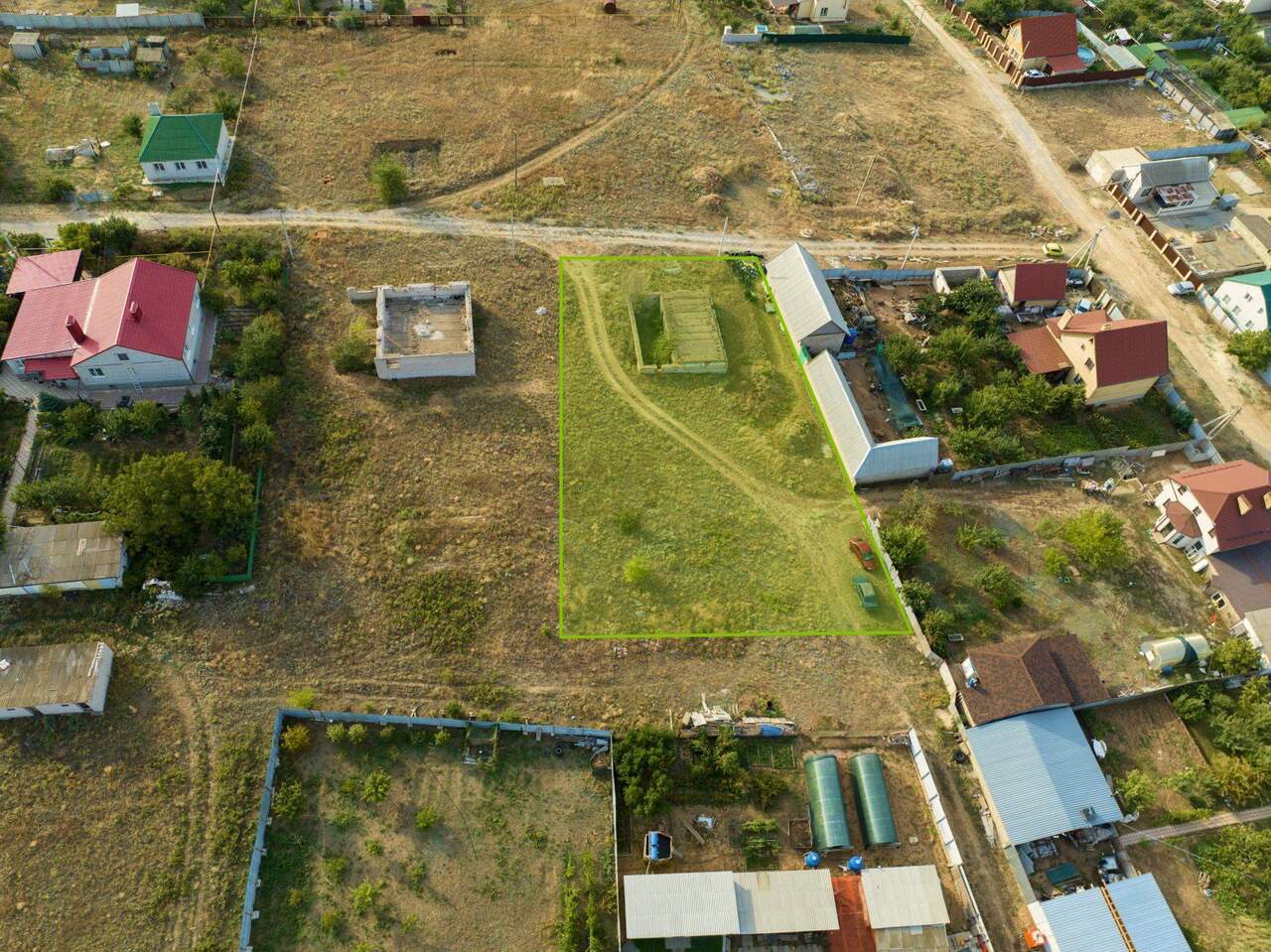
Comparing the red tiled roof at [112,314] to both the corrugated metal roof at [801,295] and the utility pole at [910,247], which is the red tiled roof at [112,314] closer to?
the corrugated metal roof at [801,295]

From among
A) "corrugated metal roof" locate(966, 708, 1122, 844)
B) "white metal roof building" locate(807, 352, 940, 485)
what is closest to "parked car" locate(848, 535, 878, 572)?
"white metal roof building" locate(807, 352, 940, 485)

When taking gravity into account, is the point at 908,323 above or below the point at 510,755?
above

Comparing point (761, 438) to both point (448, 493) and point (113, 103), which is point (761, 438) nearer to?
point (448, 493)

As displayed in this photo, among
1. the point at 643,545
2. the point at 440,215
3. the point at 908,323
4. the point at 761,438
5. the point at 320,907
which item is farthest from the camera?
the point at 440,215

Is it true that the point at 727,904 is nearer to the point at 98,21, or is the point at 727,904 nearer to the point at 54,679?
the point at 54,679

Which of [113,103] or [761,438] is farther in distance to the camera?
[113,103]

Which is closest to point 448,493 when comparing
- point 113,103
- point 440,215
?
point 440,215

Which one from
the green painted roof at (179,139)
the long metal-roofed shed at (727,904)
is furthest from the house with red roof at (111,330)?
the long metal-roofed shed at (727,904)

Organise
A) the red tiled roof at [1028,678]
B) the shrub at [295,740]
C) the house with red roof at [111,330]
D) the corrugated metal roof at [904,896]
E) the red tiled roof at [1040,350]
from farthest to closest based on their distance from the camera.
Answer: the red tiled roof at [1040,350] → the house with red roof at [111,330] → the red tiled roof at [1028,678] → the shrub at [295,740] → the corrugated metal roof at [904,896]
